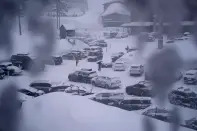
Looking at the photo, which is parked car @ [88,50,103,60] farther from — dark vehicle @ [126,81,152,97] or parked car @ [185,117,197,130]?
parked car @ [185,117,197,130]

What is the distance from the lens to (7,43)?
147 centimetres

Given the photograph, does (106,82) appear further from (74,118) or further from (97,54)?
(74,118)

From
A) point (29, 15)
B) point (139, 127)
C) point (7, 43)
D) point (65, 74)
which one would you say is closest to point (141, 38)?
point (139, 127)

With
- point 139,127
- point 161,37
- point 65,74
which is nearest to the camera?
point 161,37

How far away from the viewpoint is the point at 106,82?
17.2ft

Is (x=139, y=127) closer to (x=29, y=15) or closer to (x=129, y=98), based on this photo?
(x=29, y=15)

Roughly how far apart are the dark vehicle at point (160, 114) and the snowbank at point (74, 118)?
0.04 meters

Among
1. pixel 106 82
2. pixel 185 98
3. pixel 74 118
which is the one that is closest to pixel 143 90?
pixel 185 98

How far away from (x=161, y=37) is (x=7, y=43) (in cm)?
80

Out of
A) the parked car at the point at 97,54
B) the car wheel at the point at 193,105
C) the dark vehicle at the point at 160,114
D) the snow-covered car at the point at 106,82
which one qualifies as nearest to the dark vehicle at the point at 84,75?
the snow-covered car at the point at 106,82

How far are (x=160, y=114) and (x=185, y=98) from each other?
24.0 inches

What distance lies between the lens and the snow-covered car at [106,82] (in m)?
4.91

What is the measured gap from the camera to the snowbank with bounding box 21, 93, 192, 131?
155cm

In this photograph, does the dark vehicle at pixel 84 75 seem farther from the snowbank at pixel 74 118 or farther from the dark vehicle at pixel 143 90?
the snowbank at pixel 74 118
